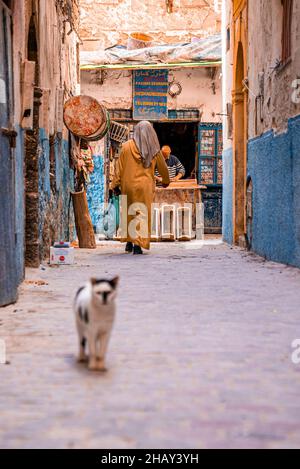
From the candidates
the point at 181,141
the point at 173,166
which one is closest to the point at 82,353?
the point at 173,166

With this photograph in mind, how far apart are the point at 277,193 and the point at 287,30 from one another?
220 centimetres

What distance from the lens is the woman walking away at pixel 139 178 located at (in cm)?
1343

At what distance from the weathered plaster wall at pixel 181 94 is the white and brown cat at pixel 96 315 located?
62.4ft

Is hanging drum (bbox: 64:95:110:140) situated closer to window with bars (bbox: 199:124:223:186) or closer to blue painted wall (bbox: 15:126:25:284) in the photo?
blue painted wall (bbox: 15:126:25:284)

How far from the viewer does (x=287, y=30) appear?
37.5 ft

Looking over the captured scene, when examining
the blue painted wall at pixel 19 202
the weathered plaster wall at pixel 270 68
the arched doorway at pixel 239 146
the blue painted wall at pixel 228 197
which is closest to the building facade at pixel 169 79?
the blue painted wall at pixel 228 197

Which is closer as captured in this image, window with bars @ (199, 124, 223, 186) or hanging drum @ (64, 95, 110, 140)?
hanging drum @ (64, 95, 110, 140)

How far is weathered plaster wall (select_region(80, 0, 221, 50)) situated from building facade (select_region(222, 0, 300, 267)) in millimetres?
6481

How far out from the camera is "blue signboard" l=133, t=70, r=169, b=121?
75.3ft

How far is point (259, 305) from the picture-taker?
711 centimetres

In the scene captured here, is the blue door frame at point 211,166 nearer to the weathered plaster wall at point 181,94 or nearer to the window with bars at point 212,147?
the window with bars at point 212,147

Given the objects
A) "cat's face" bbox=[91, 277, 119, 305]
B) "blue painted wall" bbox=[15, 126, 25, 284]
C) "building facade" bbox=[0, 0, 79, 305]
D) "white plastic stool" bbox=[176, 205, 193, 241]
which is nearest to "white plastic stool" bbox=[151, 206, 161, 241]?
"white plastic stool" bbox=[176, 205, 193, 241]

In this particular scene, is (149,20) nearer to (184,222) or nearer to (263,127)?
(184,222)

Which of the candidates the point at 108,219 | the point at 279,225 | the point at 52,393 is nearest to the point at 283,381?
the point at 52,393
